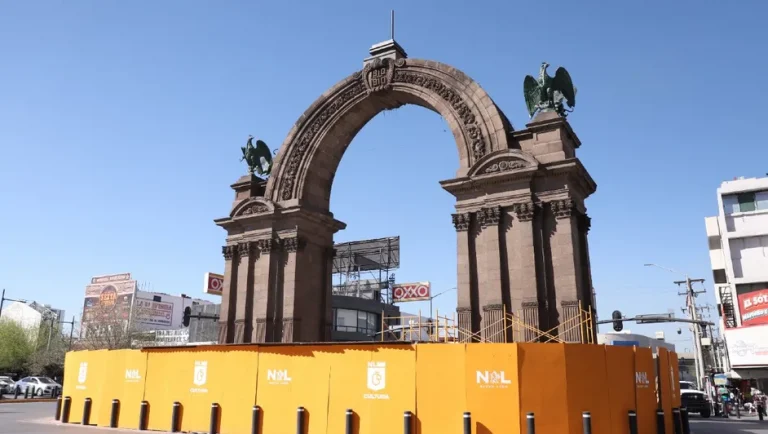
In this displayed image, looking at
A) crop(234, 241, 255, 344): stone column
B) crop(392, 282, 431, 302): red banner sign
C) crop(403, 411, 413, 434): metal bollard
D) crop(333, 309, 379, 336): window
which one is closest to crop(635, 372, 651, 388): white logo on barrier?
crop(403, 411, 413, 434): metal bollard

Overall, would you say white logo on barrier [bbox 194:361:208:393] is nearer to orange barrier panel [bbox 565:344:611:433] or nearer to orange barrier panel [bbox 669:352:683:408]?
orange barrier panel [bbox 565:344:611:433]

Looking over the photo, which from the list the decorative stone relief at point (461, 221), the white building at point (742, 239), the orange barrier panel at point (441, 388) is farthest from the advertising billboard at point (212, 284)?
the white building at point (742, 239)

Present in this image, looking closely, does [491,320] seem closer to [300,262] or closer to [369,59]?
[300,262]

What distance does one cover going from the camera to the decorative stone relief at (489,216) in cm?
2246

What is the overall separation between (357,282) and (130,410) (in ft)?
163

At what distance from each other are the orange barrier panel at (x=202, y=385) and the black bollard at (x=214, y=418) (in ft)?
0.39

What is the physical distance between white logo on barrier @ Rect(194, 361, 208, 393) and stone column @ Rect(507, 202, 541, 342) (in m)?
11.0

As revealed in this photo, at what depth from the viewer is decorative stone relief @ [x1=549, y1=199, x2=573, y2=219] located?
21328 mm

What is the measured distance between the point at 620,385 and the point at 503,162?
1070 cm

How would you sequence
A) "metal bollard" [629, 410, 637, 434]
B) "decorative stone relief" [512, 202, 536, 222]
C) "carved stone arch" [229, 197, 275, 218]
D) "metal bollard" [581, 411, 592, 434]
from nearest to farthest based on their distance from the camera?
"metal bollard" [581, 411, 592, 434]
"metal bollard" [629, 410, 637, 434]
"decorative stone relief" [512, 202, 536, 222]
"carved stone arch" [229, 197, 275, 218]

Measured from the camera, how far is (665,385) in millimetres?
16156

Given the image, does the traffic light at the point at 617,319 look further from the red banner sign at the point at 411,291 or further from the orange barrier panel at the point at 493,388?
the red banner sign at the point at 411,291

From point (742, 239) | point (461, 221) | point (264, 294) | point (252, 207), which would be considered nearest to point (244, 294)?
point (264, 294)

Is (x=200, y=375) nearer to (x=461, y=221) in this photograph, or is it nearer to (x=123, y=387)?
(x=123, y=387)
